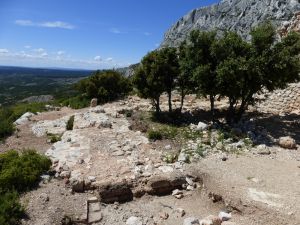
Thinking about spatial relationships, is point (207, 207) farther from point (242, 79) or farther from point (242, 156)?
point (242, 79)

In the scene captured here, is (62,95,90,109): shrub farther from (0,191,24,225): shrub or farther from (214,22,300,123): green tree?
(0,191,24,225): shrub

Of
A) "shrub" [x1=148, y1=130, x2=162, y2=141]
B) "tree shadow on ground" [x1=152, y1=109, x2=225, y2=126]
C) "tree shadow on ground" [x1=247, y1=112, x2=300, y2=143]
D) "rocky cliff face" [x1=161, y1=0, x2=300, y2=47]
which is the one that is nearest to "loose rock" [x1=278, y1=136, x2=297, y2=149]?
"tree shadow on ground" [x1=247, y1=112, x2=300, y2=143]

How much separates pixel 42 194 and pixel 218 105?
1705 cm

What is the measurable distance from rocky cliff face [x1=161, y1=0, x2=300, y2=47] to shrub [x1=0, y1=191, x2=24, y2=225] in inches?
2493

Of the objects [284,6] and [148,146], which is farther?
[284,6]

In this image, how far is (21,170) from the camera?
12.8m

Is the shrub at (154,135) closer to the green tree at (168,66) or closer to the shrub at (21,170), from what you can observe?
the green tree at (168,66)

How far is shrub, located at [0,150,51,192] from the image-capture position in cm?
1221

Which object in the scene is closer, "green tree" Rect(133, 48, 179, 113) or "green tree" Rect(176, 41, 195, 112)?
"green tree" Rect(176, 41, 195, 112)

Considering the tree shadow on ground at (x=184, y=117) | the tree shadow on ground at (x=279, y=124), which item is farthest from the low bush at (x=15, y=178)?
the tree shadow on ground at (x=279, y=124)

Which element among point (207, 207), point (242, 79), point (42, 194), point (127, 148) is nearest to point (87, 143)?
point (127, 148)

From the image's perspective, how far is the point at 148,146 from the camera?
55.5 feet

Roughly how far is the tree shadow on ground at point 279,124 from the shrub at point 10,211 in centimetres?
1347

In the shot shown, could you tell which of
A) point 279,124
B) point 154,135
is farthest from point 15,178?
point 279,124
